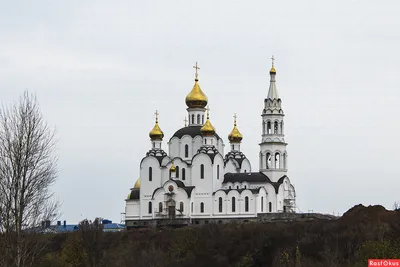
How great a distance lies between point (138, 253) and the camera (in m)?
53.2

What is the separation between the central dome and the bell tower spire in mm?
4977

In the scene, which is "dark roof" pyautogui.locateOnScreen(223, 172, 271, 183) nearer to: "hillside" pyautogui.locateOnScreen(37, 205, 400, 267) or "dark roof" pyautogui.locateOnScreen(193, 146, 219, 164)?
"dark roof" pyautogui.locateOnScreen(193, 146, 219, 164)

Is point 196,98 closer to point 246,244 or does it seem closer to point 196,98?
point 196,98

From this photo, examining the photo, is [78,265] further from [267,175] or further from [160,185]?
[267,175]

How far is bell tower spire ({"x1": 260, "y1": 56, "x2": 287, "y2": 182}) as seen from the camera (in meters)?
65.7

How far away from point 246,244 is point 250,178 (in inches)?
547

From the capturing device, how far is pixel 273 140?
6581 cm

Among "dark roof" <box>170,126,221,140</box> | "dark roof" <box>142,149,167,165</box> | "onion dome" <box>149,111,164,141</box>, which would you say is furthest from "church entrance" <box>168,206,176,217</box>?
"onion dome" <box>149,111,164,141</box>

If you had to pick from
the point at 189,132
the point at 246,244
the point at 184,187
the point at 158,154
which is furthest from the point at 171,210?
the point at 246,244

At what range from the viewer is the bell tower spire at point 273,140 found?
65688 millimetres

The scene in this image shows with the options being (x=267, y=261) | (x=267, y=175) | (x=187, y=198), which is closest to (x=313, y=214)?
(x=267, y=175)

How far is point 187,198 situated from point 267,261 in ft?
52.1

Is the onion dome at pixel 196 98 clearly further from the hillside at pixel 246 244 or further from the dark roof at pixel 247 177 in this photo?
the hillside at pixel 246 244

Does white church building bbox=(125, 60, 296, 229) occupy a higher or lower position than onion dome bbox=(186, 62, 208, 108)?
lower
